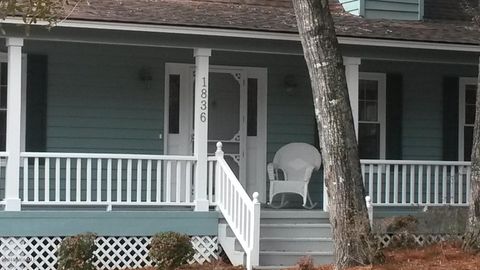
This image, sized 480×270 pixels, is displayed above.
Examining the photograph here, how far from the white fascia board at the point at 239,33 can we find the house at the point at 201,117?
0.07ft

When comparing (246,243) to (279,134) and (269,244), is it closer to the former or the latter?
(269,244)

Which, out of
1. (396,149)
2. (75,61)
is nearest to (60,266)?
(75,61)

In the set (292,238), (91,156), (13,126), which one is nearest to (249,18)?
(91,156)

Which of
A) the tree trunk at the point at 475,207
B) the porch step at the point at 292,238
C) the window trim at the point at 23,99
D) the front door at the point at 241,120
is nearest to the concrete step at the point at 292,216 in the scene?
the porch step at the point at 292,238

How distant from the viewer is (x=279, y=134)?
14039mm

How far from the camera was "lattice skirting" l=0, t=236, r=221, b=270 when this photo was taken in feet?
37.2

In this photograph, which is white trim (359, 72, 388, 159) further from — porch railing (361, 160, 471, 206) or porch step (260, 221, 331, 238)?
porch step (260, 221, 331, 238)

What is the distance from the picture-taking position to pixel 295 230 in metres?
12.0

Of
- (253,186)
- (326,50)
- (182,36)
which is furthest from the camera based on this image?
(253,186)

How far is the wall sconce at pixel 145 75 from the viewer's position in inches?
519

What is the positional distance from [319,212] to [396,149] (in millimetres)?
2828

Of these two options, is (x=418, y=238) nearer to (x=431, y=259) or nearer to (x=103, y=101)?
(x=431, y=259)

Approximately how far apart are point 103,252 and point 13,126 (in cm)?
214

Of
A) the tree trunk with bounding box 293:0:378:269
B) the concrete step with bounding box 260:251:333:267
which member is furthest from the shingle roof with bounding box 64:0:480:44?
the concrete step with bounding box 260:251:333:267
